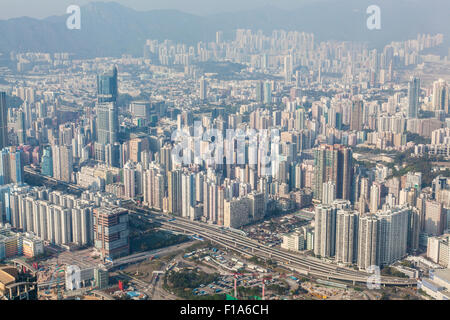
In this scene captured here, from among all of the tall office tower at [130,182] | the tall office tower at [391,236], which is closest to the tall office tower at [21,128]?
the tall office tower at [130,182]

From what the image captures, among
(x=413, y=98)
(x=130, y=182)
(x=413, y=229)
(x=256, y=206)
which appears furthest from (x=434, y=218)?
(x=413, y=98)

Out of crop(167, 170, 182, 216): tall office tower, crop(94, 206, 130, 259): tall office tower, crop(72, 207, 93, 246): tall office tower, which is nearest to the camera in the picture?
crop(94, 206, 130, 259): tall office tower

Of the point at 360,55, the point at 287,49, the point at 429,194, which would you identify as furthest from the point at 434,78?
the point at 429,194

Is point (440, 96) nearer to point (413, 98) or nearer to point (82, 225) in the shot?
point (413, 98)

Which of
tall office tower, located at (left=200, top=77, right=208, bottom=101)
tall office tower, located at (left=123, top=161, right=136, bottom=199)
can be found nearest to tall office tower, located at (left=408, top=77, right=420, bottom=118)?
tall office tower, located at (left=200, top=77, right=208, bottom=101)

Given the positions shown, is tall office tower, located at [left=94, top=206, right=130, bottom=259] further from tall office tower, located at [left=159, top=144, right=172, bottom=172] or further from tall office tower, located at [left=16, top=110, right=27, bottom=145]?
tall office tower, located at [left=16, top=110, right=27, bottom=145]

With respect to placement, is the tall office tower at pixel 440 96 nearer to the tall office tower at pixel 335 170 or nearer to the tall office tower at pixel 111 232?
the tall office tower at pixel 335 170
